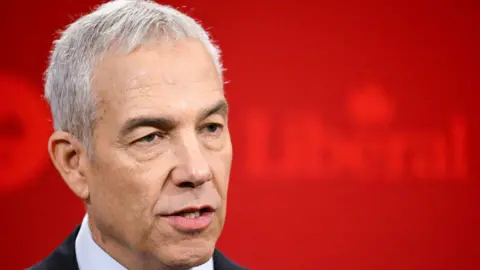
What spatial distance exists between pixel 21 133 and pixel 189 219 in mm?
1591

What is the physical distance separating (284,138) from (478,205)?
842mm

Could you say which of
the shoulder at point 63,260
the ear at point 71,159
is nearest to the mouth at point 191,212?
the ear at point 71,159

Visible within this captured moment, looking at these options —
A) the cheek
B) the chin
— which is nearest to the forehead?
the cheek

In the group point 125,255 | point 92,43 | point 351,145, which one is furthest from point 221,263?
point 351,145

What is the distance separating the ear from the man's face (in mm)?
53

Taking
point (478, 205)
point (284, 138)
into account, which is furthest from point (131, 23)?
point (478, 205)

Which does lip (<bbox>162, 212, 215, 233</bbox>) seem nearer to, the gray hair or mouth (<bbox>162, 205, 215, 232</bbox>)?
mouth (<bbox>162, 205, 215, 232</bbox>)

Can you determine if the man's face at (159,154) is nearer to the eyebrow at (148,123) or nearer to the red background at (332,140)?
the eyebrow at (148,123)

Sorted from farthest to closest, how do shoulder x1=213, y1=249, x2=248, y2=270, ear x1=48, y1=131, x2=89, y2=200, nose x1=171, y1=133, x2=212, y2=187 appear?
shoulder x1=213, y1=249, x2=248, y2=270
ear x1=48, y1=131, x2=89, y2=200
nose x1=171, y1=133, x2=212, y2=187

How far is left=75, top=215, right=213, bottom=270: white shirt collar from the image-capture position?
1.57 metres

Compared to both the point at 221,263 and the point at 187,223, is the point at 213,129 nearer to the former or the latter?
the point at 187,223

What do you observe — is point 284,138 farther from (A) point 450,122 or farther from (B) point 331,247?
(A) point 450,122

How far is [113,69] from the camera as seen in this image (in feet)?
4.86

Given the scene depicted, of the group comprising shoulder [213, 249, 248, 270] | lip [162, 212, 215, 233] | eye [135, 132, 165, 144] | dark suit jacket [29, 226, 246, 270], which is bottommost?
shoulder [213, 249, 248, 270]
